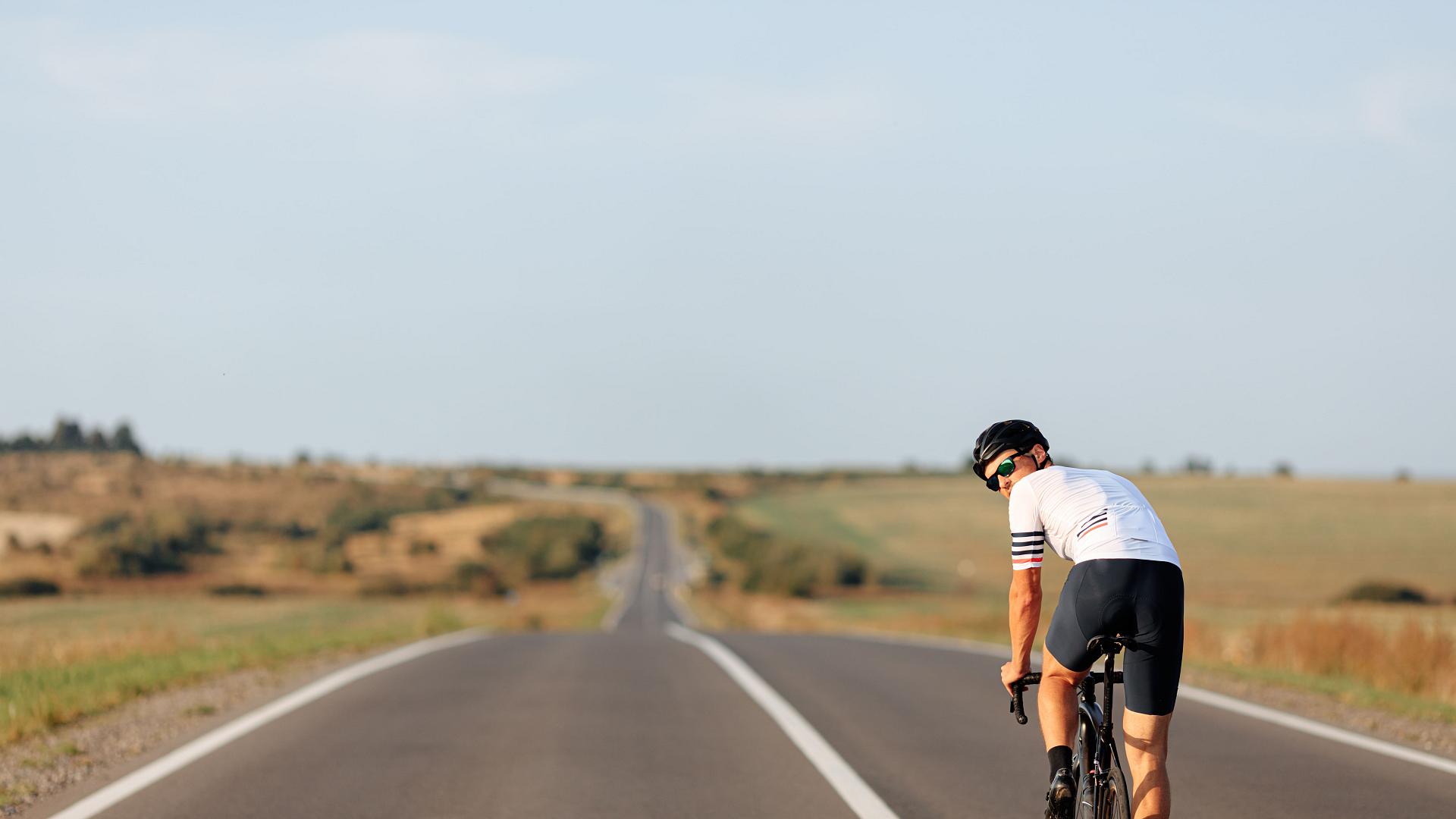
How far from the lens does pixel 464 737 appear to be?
10219mm

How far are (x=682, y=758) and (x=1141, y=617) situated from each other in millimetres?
4702

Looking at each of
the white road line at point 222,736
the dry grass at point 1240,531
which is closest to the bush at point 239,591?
the dry grass at point 1240,531

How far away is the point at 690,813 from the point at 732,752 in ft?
7.00

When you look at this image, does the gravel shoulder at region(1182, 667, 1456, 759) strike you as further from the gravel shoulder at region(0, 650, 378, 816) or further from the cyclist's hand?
the gravel shoulder at region(0, 650, 378, 816)

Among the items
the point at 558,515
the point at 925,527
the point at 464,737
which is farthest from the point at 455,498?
the point at 464,737

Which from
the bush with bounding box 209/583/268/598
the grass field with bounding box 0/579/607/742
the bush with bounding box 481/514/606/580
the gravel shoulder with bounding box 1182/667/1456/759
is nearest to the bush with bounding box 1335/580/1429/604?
the grass field with bounding box 0/579/607/742

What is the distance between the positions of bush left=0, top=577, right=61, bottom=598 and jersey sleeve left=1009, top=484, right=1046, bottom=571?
5037 centimetres

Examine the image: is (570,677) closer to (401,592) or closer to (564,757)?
(564,757)

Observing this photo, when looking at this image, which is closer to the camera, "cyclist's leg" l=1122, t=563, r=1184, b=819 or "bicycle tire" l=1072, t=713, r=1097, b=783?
"cyclist's leg" l=1122, t=563, r=1184, b=819

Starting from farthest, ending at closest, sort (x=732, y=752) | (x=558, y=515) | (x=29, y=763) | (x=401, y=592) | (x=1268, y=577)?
(x=558, y=515) → (x=401, y=592) → (x=1268, y=577) → (x=732, y=752) → (x=29, y=763)

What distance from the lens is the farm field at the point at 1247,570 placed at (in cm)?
1689

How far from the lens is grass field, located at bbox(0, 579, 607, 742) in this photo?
1176 cm

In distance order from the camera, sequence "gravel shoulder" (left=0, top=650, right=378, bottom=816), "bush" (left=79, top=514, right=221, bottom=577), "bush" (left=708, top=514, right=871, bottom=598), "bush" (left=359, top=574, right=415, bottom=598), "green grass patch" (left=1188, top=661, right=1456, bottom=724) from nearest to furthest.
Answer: "gravel shoulder" (left=0, top=650, right=378, bottom=816)
"green grass patch" (left=1188, top=661, right=1456, bottom=724)
"bush" (left=79, top=514, right=221, bottom=577)
"bush" (left=359, top=574, right=415, bottom=598)
"bush" (left=708, top=514, right=871, bottom=598)

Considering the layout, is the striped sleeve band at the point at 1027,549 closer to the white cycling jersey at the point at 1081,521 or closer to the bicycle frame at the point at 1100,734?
the white cycling jersey at the point at 1081,521
